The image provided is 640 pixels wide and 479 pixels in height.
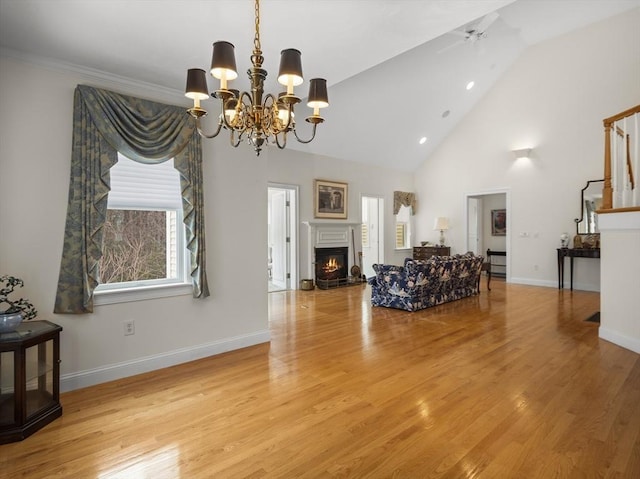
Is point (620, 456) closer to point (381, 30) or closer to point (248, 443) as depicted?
point (248, 443)

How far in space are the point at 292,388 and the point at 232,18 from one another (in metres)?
2.75

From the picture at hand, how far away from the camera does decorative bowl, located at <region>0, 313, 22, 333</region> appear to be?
2.26m

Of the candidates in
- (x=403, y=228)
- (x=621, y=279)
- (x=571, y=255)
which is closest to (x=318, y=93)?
(x=621, y=279)

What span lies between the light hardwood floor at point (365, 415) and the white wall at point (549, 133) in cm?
440

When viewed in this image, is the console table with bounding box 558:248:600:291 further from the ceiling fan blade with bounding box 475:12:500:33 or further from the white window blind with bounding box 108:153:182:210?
the white window blind with bounding box 108:153:182:210

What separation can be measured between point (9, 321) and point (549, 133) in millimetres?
9273

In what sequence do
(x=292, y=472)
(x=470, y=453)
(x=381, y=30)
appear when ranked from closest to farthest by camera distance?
1. (x=292, y=472)
2. (x=470, y=453)
3. (x=381, y=30)

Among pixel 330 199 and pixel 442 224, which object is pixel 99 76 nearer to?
pixel 330 199

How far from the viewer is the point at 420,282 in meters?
5.39

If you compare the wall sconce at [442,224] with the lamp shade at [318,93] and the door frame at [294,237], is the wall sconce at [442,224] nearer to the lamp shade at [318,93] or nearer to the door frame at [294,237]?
the door frame at [294,237]

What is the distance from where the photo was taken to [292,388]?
9.34 feet

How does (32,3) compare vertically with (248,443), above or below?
above

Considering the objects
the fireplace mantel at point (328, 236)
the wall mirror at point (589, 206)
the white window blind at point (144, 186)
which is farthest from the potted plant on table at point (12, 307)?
the wall mirror at point (589, 206)

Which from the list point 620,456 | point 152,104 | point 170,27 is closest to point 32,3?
point 170,27
